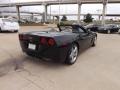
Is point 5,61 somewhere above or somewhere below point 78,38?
below

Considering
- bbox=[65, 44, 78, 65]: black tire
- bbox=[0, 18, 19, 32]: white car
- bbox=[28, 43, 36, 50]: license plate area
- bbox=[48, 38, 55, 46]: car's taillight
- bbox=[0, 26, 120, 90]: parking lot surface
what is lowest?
bbox=[0, 26, 120, 90]: parking lot surface

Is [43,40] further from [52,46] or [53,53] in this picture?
[53,53]

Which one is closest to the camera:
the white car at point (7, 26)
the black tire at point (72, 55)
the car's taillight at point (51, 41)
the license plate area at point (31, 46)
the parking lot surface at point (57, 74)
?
the parking lot surface at point (57, 74)

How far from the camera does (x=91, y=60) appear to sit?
17.6 ft

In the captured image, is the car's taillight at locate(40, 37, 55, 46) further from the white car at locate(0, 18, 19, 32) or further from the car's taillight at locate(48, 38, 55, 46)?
the white car at locate(0, 18, 19, 32)

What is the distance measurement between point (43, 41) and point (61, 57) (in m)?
0.66

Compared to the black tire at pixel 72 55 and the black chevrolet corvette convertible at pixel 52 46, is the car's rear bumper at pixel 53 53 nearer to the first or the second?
the black chevrolet corvette convertible at pixel 52 46

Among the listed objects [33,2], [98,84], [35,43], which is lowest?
[98,84]

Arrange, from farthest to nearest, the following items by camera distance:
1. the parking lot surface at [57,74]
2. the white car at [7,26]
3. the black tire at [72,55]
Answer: the white car at [7,26], the black tire at [72,55], the parking lot surface at [57,74]

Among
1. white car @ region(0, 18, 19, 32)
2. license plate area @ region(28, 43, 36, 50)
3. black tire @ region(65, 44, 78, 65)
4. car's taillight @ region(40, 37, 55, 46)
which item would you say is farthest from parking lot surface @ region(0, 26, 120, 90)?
white car @ region(0, 18, 19, 32)

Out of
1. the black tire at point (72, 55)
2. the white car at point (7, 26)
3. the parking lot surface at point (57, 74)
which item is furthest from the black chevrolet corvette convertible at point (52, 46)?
the white car at point (7, 26)

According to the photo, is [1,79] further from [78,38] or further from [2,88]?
[78,38]

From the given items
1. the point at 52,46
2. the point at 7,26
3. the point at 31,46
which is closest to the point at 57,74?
the point at 52,46

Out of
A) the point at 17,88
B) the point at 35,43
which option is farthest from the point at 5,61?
the point at 17,88
